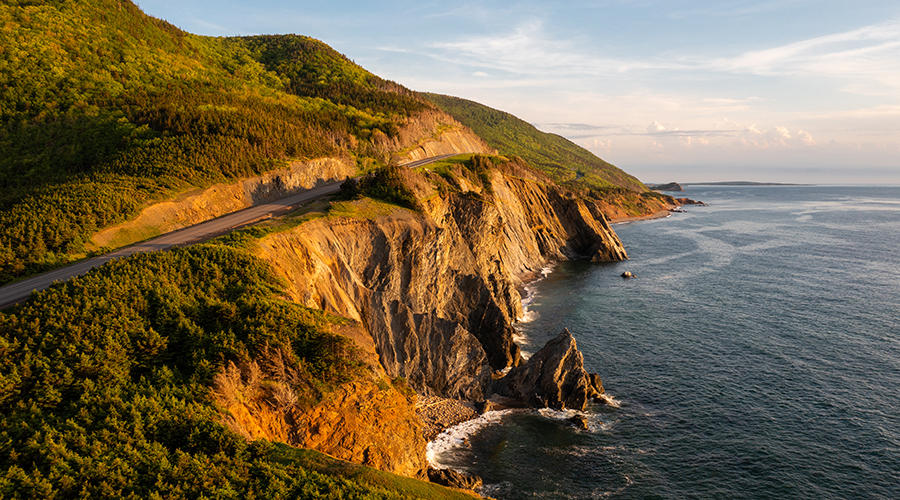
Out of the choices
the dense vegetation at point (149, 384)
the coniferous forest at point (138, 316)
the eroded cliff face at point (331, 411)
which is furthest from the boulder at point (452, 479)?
the dense vegetation at point (149, 384)

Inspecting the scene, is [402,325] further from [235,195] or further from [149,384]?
[235,195]

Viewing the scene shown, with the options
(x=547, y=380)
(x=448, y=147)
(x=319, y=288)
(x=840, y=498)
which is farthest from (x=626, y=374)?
(x=448, y=147)

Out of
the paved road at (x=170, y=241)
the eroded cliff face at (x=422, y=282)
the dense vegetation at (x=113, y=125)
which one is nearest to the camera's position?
the paved road at (x=170, y=241)

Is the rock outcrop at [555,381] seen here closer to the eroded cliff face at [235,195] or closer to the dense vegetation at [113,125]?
the eroded cliff face at [235,195]

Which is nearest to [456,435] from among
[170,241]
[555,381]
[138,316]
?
[555,381]

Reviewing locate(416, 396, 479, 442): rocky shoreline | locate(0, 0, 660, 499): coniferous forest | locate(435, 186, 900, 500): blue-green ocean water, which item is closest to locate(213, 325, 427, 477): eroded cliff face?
locate(0, 0, 660, 499): coniferous forest

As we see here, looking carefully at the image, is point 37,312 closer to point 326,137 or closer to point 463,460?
point 463,460
